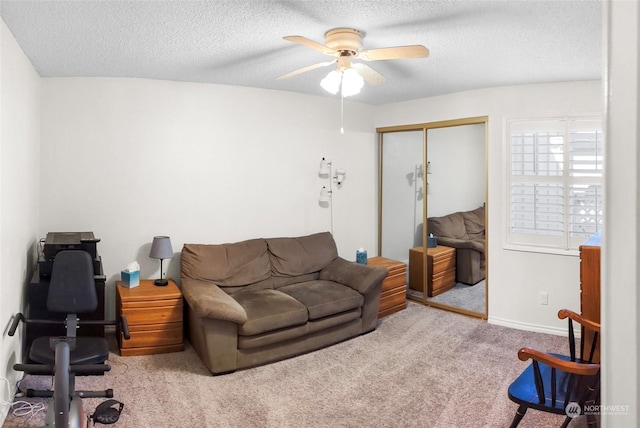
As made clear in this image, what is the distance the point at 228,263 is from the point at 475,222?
2.68 m

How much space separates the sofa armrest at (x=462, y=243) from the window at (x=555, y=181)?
14.1 inches

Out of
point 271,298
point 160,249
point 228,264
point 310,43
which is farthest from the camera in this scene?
point 228,264

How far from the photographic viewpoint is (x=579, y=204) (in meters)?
4.16

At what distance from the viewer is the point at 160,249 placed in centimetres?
396

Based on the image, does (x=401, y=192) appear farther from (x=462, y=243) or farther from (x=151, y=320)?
(x=151, y=320)

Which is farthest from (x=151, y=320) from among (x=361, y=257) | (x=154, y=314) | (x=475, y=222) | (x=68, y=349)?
(x=475, y=222)

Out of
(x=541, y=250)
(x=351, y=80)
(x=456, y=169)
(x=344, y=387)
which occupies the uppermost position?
(x=351, y=80)

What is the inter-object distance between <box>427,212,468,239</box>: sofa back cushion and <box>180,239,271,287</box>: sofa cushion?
2.03 m

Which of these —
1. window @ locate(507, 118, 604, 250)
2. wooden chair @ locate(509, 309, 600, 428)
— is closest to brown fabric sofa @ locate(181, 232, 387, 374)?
window @ locate(507, 118, 604, 250)

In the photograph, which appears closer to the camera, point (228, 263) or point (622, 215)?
point (622, 215)

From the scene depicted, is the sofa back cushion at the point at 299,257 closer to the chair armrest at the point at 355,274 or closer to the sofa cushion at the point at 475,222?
the chair armrest at the point at 355,274

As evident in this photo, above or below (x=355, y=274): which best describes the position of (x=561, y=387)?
below

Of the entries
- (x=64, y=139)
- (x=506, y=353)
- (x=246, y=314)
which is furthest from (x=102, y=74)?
(x=506, y=353)

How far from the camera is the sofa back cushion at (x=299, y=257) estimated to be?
450 cm
